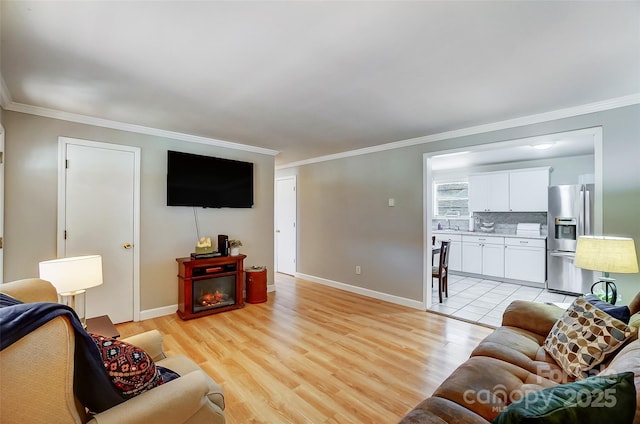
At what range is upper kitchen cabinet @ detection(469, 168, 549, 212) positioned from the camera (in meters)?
5.27

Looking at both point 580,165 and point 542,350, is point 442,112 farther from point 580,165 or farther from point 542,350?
point 580,165

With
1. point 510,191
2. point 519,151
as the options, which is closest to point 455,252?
point 510,191

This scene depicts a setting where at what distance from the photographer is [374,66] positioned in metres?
2.02

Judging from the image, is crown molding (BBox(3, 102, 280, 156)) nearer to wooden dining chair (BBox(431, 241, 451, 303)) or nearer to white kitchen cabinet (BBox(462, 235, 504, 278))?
wooden dining chair (BBox(431, 241, 451, 303))

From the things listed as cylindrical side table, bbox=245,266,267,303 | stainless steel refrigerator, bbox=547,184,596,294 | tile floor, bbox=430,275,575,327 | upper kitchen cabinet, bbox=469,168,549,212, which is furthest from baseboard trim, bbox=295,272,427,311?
upper kitchen cabinet, bbox=469,168,549,212

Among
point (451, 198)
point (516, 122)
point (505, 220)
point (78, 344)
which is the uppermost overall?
point (516, 122)

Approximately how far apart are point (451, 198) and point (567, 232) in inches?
95.9

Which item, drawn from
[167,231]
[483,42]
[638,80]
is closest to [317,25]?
[483,42]

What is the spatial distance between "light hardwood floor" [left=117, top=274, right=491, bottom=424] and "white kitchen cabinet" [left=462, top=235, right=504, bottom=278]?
2.60 metres

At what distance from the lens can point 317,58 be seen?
6.28ft

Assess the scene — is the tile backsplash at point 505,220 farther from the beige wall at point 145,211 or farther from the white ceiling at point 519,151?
the beige wall at point 145,211

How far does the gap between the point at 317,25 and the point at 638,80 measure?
8.63 ft

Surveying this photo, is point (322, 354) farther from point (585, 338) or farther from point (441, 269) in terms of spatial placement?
point (441, 269)

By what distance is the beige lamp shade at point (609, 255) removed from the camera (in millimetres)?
2014
